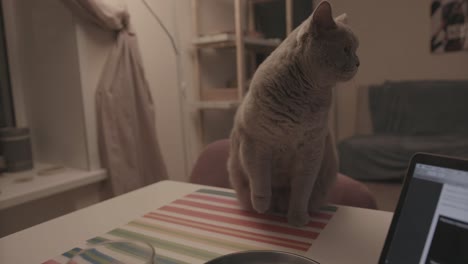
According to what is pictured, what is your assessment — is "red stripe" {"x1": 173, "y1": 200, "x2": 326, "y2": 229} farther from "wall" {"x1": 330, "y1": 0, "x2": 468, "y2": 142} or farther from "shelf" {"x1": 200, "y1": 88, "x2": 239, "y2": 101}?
"wall" {"x1": 330, "y1": 0, "x2": 468, "y2": 142}

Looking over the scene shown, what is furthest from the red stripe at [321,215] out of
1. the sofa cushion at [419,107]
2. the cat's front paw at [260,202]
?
the sofa cushion at [419,107]

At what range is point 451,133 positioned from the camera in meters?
2.78

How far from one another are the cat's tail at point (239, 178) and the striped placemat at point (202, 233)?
29 millimetres

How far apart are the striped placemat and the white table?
0.10 feet

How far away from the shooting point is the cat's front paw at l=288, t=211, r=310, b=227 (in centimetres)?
77

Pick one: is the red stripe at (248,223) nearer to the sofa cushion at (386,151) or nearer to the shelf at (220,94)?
the shelf at (220,94)

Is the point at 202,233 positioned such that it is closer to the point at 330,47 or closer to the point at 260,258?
the point at 260,258

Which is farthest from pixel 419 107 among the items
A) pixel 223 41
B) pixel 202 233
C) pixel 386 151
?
pixel 202 233

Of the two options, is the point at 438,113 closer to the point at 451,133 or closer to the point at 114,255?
the point at 451,133

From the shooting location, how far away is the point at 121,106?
62.4 inches

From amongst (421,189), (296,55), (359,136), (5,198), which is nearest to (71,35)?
(5,198)

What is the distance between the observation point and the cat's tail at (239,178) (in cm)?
86

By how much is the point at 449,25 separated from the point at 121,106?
2.91 meters

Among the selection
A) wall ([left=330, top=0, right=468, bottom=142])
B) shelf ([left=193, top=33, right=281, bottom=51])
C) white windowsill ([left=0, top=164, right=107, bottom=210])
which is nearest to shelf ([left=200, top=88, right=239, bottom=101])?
shelf ([left=193, top=33, right=281, bottom=51])
